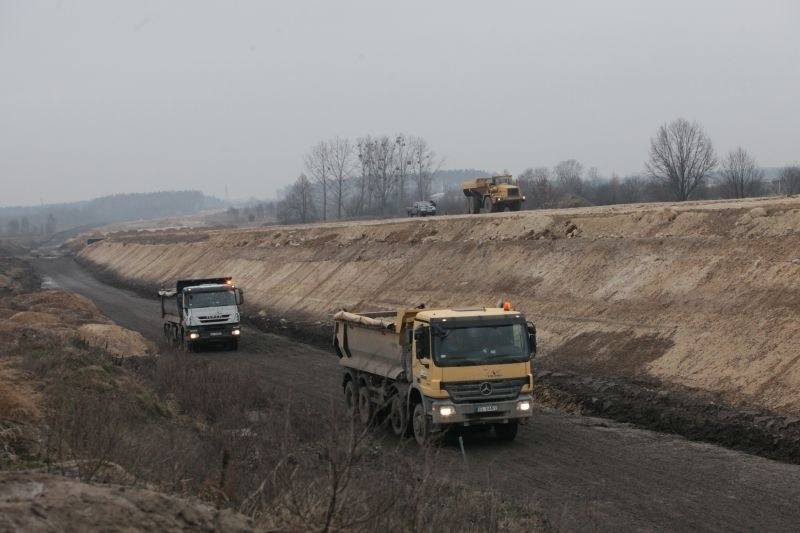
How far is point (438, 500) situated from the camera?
1000 centimetres

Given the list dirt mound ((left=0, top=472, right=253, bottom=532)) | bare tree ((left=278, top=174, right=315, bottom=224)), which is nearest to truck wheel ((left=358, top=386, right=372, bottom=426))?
dirt mound ((left=0, top=472, right=253, bottom=532))

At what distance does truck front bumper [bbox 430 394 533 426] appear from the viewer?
643 inches

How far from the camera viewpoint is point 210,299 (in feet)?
114

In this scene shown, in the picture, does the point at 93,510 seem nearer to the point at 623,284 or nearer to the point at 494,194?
the point at 623,284

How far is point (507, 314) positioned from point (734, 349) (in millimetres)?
7525

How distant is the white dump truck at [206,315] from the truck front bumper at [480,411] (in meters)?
19.4

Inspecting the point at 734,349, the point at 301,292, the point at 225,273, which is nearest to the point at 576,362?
the point at 734,349

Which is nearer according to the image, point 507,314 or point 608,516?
point 608,516

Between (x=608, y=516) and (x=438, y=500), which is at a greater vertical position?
(x=438, y=500)

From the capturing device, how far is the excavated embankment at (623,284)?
21422mm

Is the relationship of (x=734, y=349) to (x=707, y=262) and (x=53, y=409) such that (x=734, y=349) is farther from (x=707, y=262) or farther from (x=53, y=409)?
(x=53, y=409)

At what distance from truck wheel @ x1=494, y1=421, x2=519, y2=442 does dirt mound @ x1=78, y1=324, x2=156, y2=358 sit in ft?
51.4

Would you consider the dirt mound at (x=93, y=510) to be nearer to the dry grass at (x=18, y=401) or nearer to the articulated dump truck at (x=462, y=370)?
the dry grass at (x=18, y=401)

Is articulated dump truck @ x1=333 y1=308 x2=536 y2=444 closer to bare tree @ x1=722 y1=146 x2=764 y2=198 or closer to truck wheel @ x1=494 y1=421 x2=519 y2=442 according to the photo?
truck wheel @ x1=494 y1=421 x2=519 y2=442
